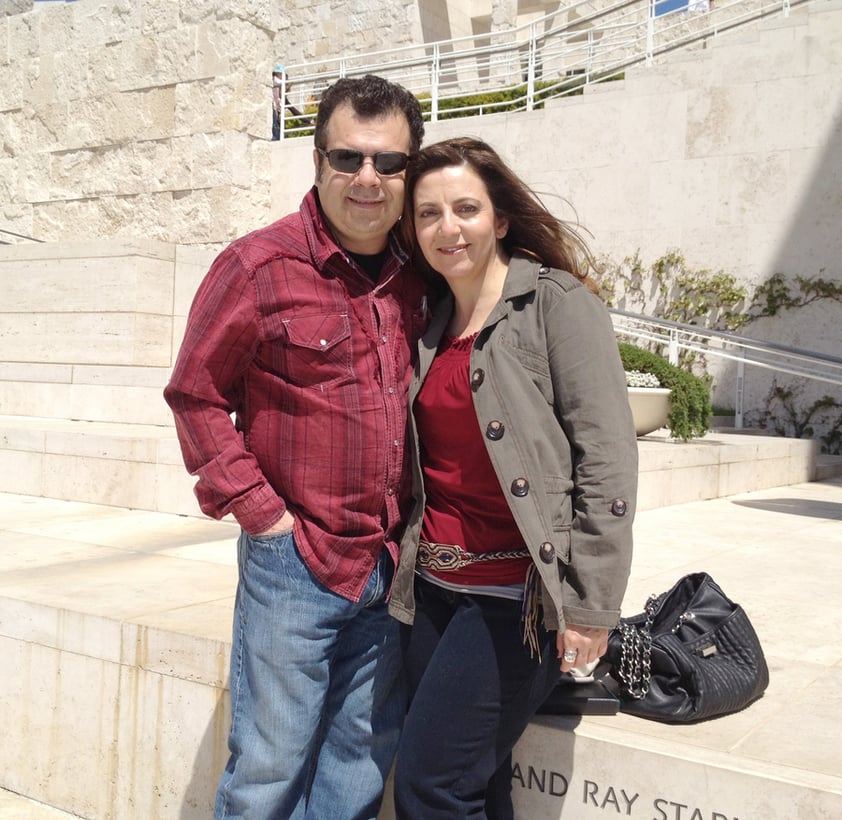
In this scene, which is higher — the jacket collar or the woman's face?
the woman's face

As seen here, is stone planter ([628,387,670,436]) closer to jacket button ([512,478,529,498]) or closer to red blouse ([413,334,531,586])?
red blouse ([413,334,531,586])

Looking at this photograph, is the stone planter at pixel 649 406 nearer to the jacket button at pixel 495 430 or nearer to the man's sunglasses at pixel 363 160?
the man's sunglasses at pixel 363 160

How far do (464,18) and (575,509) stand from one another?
2370 centimetres

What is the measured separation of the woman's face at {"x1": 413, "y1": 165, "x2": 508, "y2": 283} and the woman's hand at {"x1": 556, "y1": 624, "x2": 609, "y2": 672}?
0.81 metres

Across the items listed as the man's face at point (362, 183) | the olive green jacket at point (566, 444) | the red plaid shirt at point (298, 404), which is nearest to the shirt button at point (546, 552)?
the olive green jacket at point (566, 444)

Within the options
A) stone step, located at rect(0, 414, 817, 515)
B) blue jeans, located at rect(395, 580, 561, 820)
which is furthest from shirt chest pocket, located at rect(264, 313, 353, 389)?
stone step, located at rect(0, 414, 817, 515)

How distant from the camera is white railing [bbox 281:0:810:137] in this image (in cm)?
1377

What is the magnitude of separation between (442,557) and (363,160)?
912 millimetres

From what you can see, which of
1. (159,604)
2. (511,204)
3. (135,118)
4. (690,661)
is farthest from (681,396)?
(135,118)

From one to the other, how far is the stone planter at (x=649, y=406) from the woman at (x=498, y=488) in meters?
6.11

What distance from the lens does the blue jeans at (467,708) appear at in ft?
6.72

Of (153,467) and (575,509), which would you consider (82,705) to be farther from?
(153,467)

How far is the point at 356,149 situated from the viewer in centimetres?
227

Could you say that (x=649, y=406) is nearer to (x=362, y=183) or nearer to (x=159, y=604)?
(x=159, y=604)
